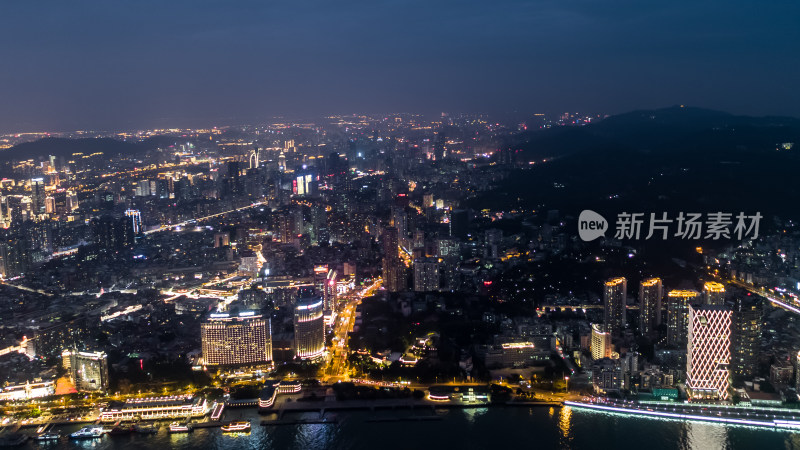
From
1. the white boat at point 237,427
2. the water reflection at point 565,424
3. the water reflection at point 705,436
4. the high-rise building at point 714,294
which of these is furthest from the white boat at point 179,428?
the high-rise building at point 714,294

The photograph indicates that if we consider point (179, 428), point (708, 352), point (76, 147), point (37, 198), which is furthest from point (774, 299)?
point (76, 147)

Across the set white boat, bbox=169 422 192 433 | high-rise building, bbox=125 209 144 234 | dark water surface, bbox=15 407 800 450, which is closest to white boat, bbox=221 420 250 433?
dark water surface, bbox=15 407 800 450

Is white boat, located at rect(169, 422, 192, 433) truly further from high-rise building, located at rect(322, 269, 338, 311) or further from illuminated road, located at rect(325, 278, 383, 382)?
high-rise building, located at rect(322, 269, 338, 311)

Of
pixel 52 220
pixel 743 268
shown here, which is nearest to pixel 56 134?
pixel 52 220

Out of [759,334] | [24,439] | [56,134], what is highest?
[56,134]

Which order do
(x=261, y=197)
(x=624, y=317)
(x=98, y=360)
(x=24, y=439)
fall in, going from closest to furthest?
1. (x=24, y=439)
2. (x=98, y=360)
3. (x=624, y=317)
4. (x=261, y=197)

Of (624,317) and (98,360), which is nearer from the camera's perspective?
(98,360)

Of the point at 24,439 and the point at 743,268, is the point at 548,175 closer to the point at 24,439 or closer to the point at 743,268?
the point at 743,268
